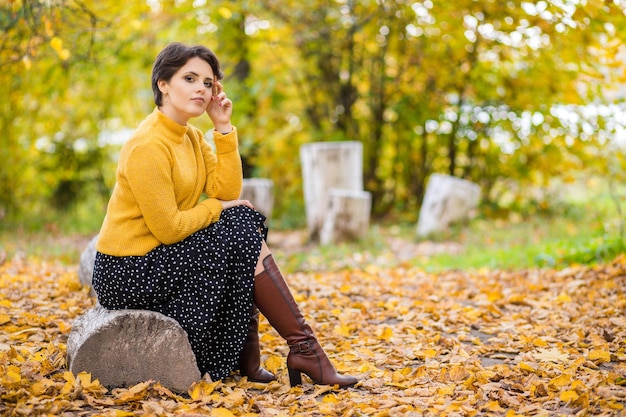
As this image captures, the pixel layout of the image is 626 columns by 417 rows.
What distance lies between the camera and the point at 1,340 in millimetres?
3004

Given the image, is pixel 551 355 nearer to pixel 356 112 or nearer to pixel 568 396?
pixel 568 396

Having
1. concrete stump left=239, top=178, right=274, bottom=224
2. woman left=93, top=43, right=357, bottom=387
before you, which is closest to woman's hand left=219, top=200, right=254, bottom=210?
woman left=93, top=43, right=357, bottom=387

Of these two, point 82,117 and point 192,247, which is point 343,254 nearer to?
point 192,247

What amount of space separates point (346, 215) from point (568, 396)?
4.42 m

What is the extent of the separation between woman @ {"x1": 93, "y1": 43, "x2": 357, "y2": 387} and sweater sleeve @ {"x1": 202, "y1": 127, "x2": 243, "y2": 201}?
0.09 m

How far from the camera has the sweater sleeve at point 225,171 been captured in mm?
2883

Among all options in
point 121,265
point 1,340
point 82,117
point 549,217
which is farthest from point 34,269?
point 549,217

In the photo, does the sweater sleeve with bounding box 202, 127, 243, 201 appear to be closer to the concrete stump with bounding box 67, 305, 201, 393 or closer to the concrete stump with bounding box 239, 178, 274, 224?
the concrete stump with bounding box 67, 305, 201, 393

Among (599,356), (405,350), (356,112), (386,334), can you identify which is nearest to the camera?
(599,356)

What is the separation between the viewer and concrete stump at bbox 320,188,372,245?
678 cm

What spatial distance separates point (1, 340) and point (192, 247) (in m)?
1.13

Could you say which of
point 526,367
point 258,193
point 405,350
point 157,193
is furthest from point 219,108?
point 258,193

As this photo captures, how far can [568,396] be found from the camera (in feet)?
8.16

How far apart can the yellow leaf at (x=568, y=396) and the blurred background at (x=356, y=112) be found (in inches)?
171
